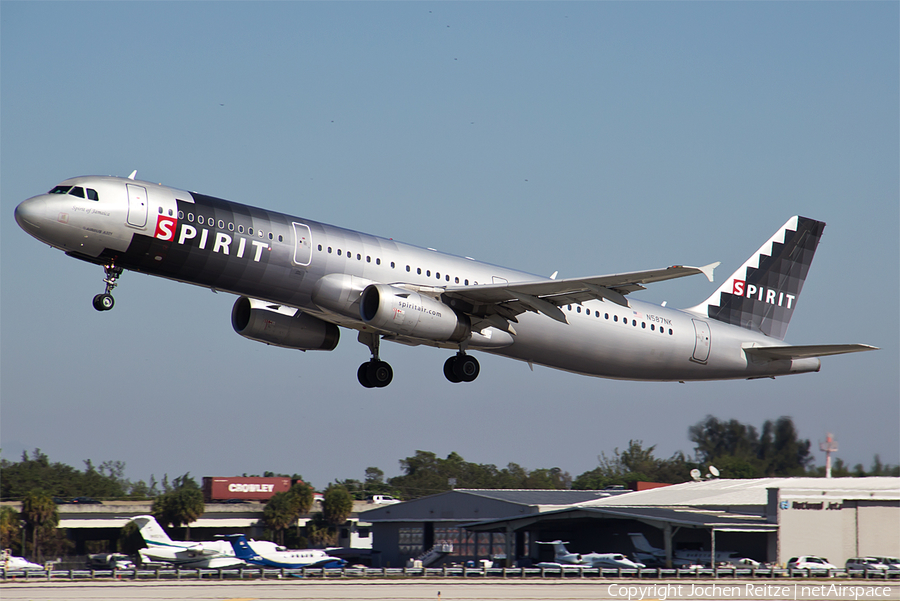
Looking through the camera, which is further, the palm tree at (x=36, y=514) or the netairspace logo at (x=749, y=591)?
the palm tree at (x=36, y=514)

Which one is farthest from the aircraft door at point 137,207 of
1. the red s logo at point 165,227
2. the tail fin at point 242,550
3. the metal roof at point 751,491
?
the metal roof at point 751,491

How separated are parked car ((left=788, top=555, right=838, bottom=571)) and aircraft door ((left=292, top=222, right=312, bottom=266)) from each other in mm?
31553

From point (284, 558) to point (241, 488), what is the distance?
106 feet

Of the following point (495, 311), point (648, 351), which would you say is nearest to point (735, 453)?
point (648, 351)

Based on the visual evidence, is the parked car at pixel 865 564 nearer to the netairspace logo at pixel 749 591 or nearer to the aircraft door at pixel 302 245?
the netairspace logo at pixel 749 591

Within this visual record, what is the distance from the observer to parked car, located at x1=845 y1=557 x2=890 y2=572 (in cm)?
4686

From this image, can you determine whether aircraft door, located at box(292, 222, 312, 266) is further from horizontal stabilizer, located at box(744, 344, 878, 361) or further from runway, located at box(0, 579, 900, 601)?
horizontal stabilizer, located at box(744, 344, 878, 361)

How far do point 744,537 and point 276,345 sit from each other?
32.6m

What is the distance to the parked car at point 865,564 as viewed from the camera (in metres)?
46.9

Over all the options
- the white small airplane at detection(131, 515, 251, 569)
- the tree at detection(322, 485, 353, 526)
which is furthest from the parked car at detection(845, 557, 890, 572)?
the tree at detection(322, 485, 353, 526)

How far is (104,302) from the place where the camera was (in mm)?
25859

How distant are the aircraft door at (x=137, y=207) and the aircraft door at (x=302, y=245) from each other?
4.24 metres

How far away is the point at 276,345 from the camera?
102ft

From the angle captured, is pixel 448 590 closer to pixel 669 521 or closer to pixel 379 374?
pixel 379 374
